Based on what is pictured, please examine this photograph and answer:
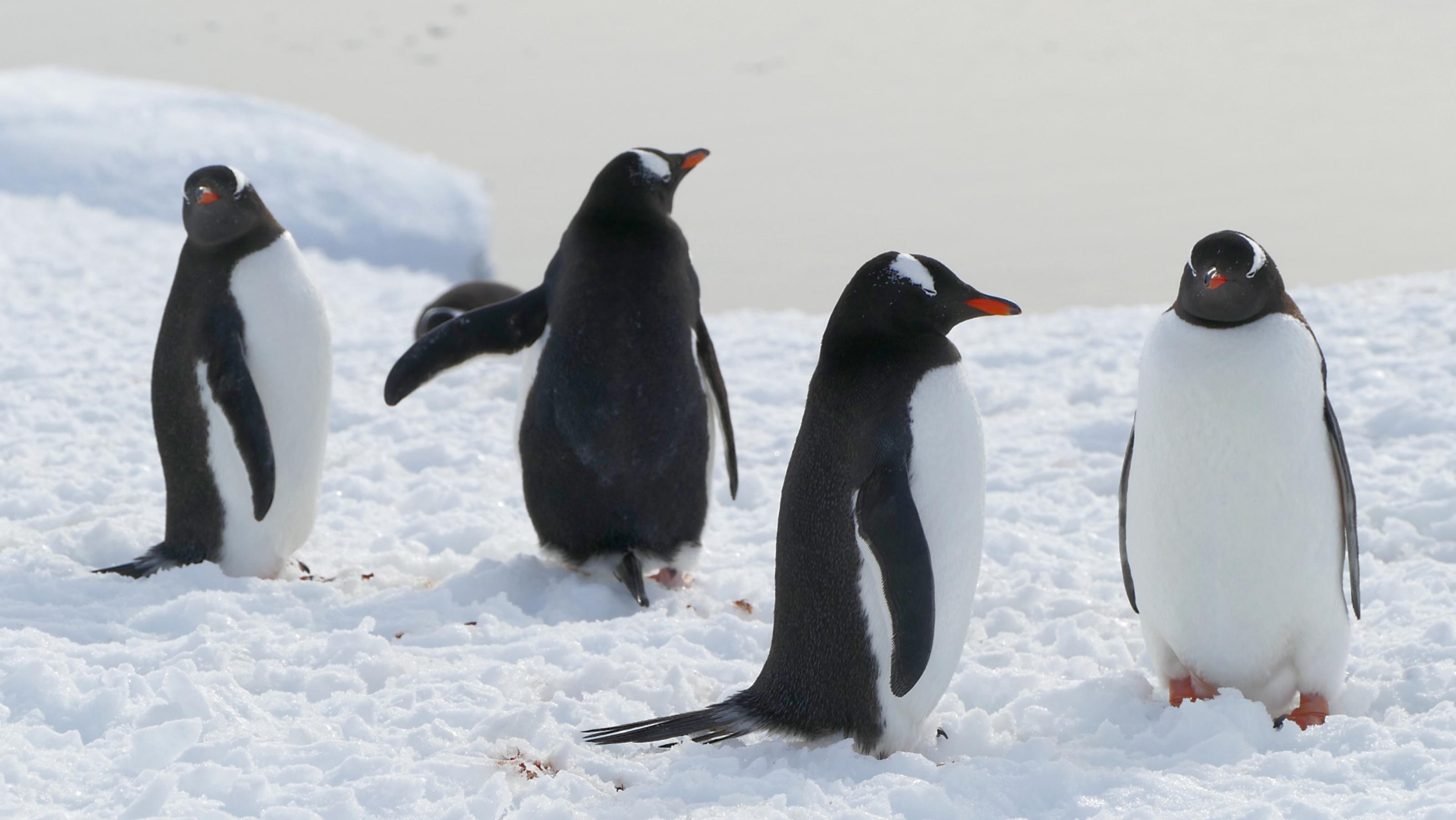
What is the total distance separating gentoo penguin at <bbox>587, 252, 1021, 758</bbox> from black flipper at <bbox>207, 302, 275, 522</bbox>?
152 centimetres

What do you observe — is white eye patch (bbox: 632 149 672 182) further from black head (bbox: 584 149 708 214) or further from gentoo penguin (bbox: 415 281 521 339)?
Answer: gentoo penguin (bbox: 415 281 521 339)

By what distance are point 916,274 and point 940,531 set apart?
0.50 m

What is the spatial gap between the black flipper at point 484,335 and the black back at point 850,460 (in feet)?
4.80

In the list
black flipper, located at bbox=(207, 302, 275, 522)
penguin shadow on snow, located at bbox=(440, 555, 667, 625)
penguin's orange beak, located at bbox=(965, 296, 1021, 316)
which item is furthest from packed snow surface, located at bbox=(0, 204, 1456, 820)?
penguin's orange beak, located at bbox=(965, 296, 1021, 316)

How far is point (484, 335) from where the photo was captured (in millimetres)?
3973

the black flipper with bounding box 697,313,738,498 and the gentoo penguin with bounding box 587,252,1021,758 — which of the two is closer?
the gentoo penguin with bounding box 587,252,1021,758

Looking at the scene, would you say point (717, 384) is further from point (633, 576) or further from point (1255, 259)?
point (1255, 259)

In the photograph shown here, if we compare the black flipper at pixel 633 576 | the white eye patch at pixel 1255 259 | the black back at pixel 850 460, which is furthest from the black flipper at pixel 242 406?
the white eye patch at pixel 1255 259

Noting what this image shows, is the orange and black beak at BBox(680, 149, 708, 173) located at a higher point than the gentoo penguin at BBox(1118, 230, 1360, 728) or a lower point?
higher

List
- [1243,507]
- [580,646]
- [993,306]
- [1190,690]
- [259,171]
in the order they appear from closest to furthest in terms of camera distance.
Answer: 1. [993,306]
2. [1243,507]
3. [1190,690]
4. [580,646]
5. [259,171]

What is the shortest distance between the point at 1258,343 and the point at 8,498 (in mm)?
3754

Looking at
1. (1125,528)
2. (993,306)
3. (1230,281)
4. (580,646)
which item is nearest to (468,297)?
(580,646)

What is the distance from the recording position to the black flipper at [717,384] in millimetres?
4031

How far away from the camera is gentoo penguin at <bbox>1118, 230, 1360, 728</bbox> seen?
2.77 m
